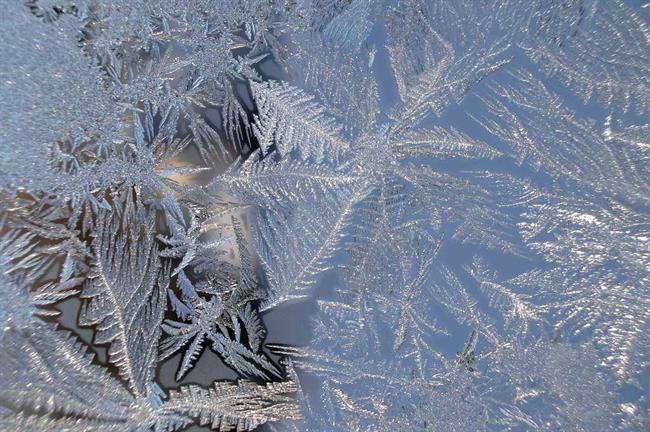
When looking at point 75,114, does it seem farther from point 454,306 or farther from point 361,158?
point 454,306

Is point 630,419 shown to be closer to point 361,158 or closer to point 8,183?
point 361,158

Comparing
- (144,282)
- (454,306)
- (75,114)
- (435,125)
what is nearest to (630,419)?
(454,306)

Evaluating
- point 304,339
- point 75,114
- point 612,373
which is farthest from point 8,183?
point 612,373

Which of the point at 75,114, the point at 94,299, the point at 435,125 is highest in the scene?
the point at 435,125

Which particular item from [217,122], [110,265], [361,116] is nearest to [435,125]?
[361,116]

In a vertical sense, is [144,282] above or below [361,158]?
below

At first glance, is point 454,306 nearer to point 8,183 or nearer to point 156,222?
point 156,222

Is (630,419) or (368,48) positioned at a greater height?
(368,48)
